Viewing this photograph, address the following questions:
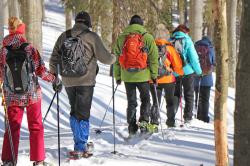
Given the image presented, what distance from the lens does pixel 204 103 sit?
1029 centimetres

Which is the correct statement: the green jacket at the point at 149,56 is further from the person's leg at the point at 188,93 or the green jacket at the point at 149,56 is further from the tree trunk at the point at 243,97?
the tree trunk at the point at 243,97

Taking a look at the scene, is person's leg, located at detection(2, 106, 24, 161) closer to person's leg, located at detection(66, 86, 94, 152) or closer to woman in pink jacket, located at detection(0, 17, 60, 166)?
woman in pink jacket, located at detection(0, 17, 60, 166)

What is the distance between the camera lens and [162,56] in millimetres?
8281

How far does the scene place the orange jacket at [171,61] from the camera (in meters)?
8.32

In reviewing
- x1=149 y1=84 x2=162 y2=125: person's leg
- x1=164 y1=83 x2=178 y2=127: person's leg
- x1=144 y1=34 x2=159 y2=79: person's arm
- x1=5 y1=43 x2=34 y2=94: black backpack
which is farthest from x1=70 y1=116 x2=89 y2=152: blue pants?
x1=164 y1=83 x2=178 y2=127: person's leg

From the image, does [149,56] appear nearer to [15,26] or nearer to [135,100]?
[135,100]

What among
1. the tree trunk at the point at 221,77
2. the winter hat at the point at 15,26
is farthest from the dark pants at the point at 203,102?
the winter hat at the point at 15,26

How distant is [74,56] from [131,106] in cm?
181

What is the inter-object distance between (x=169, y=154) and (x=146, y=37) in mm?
1771

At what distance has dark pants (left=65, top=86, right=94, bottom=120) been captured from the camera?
20.1ft

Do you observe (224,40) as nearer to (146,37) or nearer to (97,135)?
(146,37)

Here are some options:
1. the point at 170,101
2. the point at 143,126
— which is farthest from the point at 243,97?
the point at 170,101

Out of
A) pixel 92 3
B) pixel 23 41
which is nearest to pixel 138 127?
pixel 23 41

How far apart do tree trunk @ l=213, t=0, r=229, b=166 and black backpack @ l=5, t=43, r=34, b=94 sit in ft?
6.72
